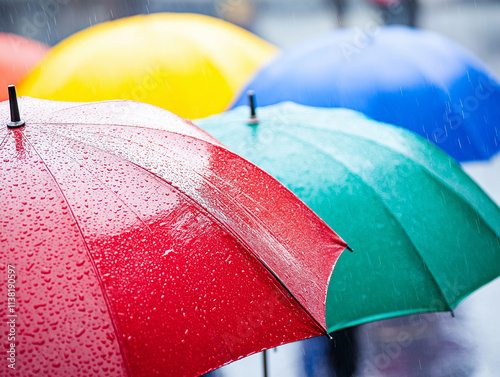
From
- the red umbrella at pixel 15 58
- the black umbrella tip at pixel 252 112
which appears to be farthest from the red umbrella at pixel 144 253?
the red umbrella at pixel 15 58

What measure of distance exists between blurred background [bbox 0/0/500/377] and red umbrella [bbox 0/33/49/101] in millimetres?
2696

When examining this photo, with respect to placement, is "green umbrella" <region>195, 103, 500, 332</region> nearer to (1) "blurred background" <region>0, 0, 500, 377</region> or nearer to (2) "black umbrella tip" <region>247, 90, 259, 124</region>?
(2) "black umbrella tip" <region>247, 90, 259, 124</region>

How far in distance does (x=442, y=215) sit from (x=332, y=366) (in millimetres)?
1822

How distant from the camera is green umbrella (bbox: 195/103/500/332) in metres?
2.50

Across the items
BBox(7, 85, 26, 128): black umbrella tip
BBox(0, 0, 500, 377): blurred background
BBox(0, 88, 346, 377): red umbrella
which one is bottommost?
BBox(0, 0, 500, 377): blurred background

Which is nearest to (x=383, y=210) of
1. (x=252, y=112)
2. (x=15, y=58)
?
(x=252, y=112)

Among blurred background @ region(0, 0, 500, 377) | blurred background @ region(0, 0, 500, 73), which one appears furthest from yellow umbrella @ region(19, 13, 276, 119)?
blurred background @ region(0, 0, 500, 73)

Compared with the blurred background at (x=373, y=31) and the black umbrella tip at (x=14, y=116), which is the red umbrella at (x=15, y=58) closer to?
the blurred background at (x=373, y=31)

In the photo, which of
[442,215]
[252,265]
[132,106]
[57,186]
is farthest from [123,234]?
[442,215]

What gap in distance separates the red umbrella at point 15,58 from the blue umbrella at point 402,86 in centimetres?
211

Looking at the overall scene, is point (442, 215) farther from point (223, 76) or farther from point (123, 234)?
point (223, 76)

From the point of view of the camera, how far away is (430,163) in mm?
2895

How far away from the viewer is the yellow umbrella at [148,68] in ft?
14.8

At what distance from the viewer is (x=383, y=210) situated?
2.62 m
